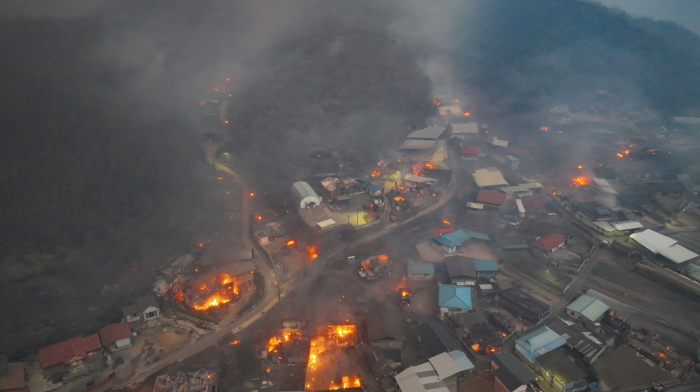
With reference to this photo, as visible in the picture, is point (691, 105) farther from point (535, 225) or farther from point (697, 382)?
point (697, 382)

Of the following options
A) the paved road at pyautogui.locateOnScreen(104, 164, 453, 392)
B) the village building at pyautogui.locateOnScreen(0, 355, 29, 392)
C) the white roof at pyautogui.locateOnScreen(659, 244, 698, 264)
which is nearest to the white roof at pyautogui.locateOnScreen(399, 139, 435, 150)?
the paved road at pyautogui.locateOnScreen(104, 164, 453, 392)

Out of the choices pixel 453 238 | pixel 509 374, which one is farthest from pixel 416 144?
pixel 509 374

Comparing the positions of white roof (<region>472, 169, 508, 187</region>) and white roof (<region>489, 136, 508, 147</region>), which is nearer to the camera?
white roof (<region>472, 169, 508, 187</region>)

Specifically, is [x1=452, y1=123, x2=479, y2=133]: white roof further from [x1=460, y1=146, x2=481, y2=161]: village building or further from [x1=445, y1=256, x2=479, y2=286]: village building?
[x1=445, y1=256, x2=479, y2=286]: village building

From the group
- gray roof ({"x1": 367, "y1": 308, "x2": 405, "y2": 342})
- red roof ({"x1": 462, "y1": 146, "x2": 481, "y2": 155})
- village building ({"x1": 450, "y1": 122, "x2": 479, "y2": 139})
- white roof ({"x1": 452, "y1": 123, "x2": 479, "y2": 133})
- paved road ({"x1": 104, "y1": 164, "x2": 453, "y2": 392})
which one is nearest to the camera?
paved road ({"x1": 104, "y1": 164, "x2": 453, "y2": 392})

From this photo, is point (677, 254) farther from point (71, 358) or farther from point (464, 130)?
point (71, 358)

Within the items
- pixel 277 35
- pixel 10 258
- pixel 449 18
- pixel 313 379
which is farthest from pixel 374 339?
pixel 449 18
